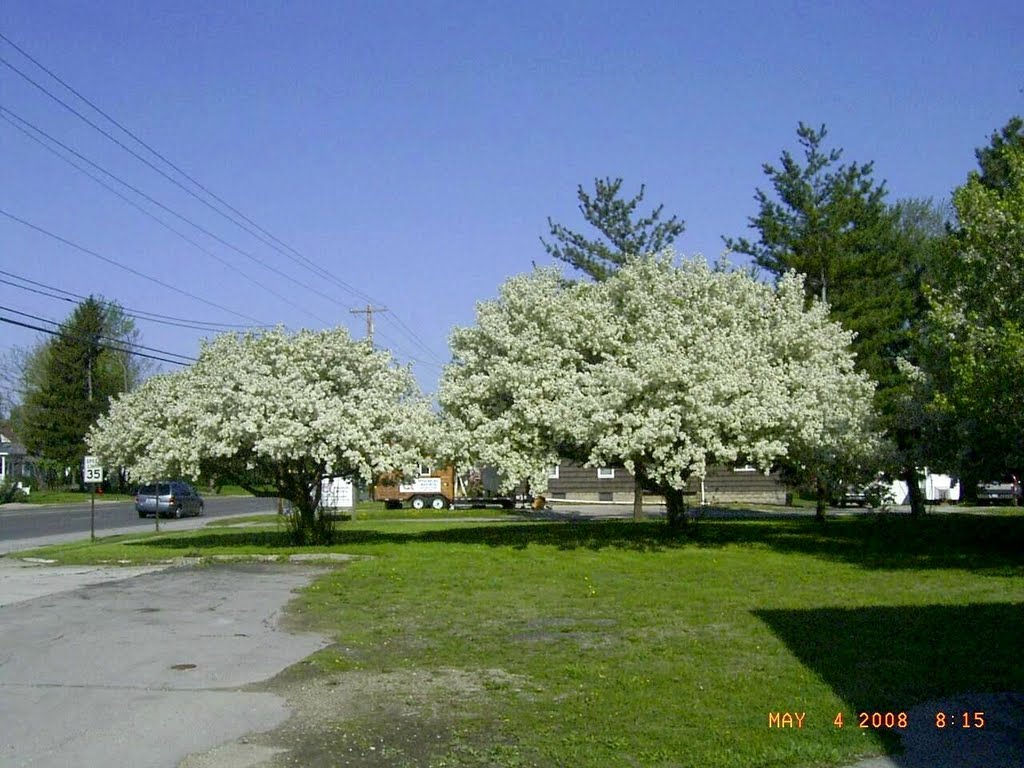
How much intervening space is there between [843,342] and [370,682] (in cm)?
1911

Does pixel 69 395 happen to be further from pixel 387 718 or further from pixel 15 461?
→ pixel 387 718

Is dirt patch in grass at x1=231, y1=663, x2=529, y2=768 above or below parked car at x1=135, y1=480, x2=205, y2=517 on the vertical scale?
below

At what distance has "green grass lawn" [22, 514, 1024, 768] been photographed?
8031mm

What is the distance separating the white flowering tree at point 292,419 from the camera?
2367 cm

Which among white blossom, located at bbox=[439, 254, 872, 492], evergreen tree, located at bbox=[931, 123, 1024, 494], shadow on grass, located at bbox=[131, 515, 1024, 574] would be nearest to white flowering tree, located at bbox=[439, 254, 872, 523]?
white blossom, located at bbox=[439, 254, 872, 492]

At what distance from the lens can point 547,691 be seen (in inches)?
385

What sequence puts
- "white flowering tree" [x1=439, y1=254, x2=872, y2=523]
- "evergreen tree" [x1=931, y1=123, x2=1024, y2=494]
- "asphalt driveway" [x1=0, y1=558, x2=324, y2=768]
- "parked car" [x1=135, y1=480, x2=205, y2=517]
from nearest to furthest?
"asphalt driveway" [x1=0, y1=558, x2=324, y2=768] → "evergreen tree" [x1=931, y1=123, x2=1024, y2=494] → "white flowering tree" [x1=439, y1=254, x2=872, y2=523] → "parked car" [x1=135, y1=480, x2=205, y2=517]

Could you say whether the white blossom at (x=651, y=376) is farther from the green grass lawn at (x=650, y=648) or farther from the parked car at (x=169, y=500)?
the parked car at (x=169, y=500)

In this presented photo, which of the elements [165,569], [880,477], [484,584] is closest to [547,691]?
[484,584]

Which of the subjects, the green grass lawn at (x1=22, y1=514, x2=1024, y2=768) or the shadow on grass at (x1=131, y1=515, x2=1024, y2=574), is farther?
the shadow on grass at (x1=131, y1=515, x2=1024, y2=574)

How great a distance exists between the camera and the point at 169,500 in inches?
1944

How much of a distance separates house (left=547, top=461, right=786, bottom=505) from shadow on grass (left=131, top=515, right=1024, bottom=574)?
73.3 ft

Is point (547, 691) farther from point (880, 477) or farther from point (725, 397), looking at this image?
point (880, 477)
